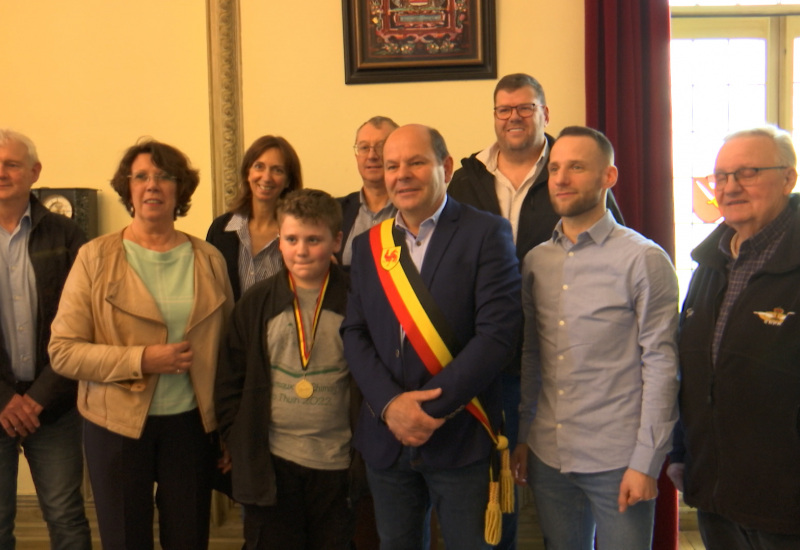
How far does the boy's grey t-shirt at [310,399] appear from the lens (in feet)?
6.49

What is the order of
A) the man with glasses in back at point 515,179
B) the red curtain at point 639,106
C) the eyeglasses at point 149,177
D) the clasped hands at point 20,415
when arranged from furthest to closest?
the red curtain at point 639,106 < the man with glasses in back at point 515,179 < the clasped hands at point 20,415 < the eyeglasses at point 149,177

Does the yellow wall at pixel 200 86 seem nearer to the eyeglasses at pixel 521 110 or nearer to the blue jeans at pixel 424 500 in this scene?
the eyeglasses at pixel 521 110

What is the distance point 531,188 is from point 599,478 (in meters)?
0.99

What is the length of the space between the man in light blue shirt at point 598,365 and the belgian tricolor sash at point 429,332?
0.52 ft

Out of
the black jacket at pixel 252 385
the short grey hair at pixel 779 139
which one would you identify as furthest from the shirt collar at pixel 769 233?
the black jacket at pixel 252 385

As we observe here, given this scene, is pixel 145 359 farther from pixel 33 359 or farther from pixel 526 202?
pixel 526 202

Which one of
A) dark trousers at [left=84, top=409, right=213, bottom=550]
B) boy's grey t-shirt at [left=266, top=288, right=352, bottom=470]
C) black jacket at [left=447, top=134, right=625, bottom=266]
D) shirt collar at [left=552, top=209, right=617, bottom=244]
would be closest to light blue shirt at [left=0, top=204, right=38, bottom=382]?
dark trousers at [left=84, top=409, right=213, bottom=550]

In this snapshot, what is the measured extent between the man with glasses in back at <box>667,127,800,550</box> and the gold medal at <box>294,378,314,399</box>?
979 mm

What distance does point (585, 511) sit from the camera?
1.83 metres

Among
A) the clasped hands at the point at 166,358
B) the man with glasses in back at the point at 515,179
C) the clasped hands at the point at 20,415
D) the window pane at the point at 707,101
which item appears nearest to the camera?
the clasped hands at the point at 166,358

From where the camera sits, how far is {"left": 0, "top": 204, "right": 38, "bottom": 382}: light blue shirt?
7.31 ft

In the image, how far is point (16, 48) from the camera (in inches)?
126

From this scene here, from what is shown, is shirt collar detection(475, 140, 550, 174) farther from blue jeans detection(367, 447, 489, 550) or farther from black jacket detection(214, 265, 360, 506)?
blue jeans detection(367, 447, 489, 550)

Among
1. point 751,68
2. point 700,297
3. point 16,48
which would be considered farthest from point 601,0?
point 16,48
